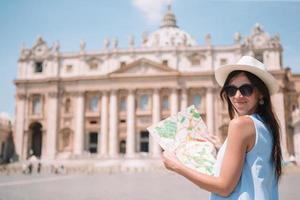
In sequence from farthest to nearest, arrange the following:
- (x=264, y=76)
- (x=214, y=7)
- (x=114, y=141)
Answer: (x=114, y=141) → (x=214, y=7) → (x=264, y=76)

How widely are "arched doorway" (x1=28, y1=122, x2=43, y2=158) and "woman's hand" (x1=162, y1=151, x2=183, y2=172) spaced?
1613 inches

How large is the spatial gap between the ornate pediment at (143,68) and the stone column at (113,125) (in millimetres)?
2441

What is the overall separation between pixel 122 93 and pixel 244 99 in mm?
37669

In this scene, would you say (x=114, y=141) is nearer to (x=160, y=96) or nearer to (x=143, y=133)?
(x=143, y=133)

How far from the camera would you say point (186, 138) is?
90.7 inches

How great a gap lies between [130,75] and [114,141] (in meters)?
6.87

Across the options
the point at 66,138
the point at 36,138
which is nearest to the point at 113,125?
the point at 66,138

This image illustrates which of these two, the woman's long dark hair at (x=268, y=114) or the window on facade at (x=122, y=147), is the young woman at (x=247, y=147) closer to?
the woman's long dark hair at (x=268, y=114)

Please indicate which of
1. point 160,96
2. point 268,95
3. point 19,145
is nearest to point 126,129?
point 160,96

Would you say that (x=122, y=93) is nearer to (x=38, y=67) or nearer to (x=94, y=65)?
(x=94, y=65)

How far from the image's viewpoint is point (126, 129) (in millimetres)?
38906

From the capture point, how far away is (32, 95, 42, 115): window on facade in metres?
41.3

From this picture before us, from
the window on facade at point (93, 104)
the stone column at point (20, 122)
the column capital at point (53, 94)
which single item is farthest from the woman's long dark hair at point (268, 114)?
the stone column at point (20, 122)

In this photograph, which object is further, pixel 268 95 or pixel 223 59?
pixel 223 59
